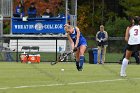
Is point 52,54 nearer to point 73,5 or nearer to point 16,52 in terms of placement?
point 16,52

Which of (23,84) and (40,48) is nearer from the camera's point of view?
(23,84)

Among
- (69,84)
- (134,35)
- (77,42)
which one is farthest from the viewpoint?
(77,42)

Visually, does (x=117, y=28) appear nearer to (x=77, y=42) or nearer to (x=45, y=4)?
(x=45, y=4)

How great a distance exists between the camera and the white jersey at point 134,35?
59.2ft

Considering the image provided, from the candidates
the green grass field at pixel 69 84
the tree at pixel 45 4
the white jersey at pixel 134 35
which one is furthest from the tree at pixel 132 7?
the green grass field at pixel 69 84

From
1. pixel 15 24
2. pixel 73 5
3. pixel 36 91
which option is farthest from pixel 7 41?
pixel 36 91

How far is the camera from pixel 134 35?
59.2 ft

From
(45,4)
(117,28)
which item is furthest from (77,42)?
(45,4)

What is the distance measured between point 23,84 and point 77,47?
6.01 m

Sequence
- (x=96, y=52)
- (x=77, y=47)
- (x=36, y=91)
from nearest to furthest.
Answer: (x=36, y=91) < (x=77, y=47) < (x=96, y=52)

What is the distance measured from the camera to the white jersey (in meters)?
18.0

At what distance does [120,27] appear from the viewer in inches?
2023

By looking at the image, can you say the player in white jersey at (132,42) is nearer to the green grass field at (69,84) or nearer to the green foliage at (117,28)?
the green grass field at (69,84)

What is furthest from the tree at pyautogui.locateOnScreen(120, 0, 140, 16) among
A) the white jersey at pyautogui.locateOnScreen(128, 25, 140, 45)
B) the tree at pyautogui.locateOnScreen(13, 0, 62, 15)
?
the white jersey at pyautogui.locateOnScreen(128, 25, 140, 45)
